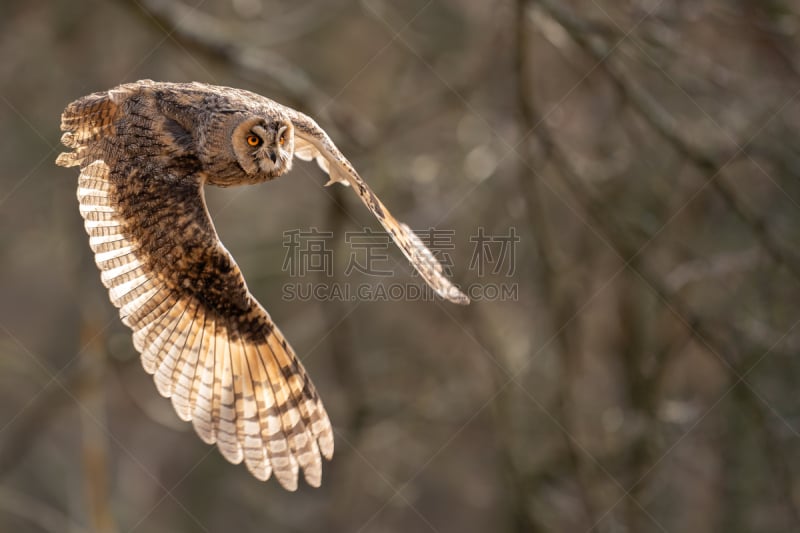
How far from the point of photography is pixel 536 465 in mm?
7426

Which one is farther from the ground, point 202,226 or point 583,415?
point 202,226

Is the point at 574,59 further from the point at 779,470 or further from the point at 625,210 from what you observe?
the point at 779,470

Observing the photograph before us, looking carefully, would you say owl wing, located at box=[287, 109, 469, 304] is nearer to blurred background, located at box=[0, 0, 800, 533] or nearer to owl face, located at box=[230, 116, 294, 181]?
owl face, located at box=[230, 116, 294, 181]

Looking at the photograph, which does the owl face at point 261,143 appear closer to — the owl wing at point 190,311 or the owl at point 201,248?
the owl at point 201,248

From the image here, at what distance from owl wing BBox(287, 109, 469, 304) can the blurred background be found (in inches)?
47.9

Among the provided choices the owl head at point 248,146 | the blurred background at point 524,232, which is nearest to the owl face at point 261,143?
the owl head at point 248,146

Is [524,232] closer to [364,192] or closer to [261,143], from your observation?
[364,192]

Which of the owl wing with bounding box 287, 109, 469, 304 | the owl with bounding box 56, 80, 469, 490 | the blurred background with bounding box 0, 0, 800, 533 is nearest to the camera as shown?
the owl wing with bounding box 287, 109, 469, 304

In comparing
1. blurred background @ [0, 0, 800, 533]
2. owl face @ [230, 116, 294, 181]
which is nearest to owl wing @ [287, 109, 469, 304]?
owl face @ [230, 116, 294, 181]

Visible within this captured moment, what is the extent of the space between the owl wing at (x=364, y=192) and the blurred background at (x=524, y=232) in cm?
122

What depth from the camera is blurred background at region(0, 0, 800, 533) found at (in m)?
5.36

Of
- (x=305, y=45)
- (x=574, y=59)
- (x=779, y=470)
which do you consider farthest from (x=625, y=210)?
(x=305, y=45)

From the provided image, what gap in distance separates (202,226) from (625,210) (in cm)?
401

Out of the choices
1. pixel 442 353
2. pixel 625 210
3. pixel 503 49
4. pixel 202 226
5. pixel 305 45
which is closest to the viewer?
pixel 202 226
